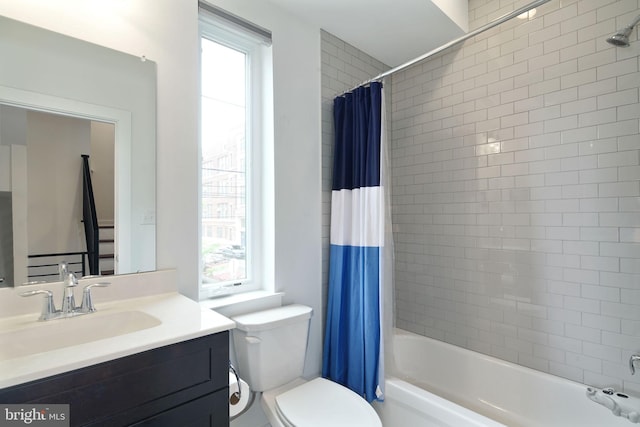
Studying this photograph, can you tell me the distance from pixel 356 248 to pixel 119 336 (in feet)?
4.32

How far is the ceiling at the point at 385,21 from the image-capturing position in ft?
6.47

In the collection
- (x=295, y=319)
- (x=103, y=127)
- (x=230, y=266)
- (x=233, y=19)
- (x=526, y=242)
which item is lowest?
(x=295, y=319)

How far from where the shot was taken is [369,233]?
1.94 m

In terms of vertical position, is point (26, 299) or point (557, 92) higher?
point (557, 92)

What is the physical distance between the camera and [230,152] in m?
2.02

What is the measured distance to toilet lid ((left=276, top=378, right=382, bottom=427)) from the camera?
4.70ft

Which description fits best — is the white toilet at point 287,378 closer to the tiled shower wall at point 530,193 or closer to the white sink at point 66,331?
the white sink at point 66,331

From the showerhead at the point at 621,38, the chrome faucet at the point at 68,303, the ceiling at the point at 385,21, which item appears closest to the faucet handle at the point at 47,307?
the chrome faucet at the point at 68,303

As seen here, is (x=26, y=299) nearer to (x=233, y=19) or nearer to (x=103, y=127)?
(x=103, y=127)

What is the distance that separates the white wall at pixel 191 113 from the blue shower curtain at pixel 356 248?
0.42 ft

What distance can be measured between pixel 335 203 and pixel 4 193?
158cm

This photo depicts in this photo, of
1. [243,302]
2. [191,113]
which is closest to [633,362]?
[243,302]

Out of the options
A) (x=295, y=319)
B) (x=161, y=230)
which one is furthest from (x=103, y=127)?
(x=295, y=319)

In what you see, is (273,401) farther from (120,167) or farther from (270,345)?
(120,167)
